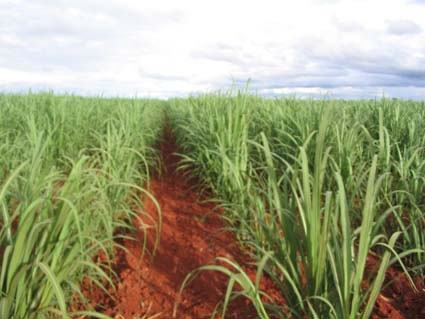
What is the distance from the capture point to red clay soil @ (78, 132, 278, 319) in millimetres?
2283

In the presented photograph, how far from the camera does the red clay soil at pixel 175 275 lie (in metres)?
2.28

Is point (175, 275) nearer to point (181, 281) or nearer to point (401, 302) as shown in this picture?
point (181, 281)

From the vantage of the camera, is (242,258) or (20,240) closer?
(20,240)

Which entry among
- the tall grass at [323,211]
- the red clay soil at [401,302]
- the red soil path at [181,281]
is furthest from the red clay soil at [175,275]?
the red clay soil at [401,302]

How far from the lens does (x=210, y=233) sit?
3.17 meters

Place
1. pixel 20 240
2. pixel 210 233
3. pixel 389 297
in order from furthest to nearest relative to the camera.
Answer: pixel 210 233
pixel 389 297
pixel 20 240

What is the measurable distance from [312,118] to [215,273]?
2000 millimetres

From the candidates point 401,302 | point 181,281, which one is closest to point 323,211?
point 401,302

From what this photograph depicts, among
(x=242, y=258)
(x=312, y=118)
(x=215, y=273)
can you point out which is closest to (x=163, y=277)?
(x=215, y=273)

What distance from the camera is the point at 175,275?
2.62 metres

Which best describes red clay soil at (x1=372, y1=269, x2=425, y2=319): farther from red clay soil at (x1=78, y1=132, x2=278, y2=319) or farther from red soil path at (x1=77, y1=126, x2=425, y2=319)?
red clay soil at (x1=78, y1=132, x2=278, y2=319)

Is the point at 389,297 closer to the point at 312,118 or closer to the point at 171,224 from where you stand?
the point at 171,224

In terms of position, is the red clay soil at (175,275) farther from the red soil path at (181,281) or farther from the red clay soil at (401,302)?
the red clay soil at (401,302)

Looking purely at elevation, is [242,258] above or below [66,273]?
below
